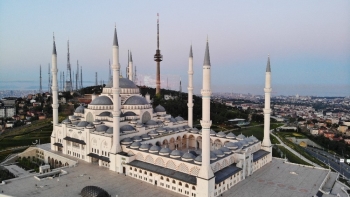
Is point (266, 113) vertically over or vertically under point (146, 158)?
over

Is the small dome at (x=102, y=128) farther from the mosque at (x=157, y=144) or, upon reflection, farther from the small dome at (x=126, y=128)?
the small dome at (x=126, y=128)

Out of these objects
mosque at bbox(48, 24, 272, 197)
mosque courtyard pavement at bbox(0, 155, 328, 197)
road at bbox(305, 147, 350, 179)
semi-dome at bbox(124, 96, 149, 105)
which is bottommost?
road at bbox(305, 147, 350, 179)

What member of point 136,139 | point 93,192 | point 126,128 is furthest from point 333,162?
point 93,192

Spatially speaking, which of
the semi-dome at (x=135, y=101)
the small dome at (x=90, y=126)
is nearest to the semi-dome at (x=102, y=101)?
the semi-dome at (x=135, y=101)

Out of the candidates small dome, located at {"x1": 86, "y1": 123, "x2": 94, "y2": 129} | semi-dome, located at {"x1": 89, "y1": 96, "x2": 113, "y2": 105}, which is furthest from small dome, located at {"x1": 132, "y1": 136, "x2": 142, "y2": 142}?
semi-dome, located at {"x1": 89, "y1": 96, "x2": 113, "y2": 105}

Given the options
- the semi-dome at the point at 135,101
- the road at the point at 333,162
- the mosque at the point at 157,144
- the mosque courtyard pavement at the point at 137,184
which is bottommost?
the road at the point at 333,162

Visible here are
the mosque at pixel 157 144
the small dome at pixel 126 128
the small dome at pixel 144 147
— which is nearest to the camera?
the mosque at pixel 157 144

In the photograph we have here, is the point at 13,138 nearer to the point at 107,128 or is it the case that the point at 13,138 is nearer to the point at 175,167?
the point at 107,128

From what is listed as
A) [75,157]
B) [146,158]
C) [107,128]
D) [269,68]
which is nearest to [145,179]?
[146,158]

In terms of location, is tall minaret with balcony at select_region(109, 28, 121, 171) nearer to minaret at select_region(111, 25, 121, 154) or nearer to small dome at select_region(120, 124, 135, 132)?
minaret at select_region(111, 25, 121, 154)
